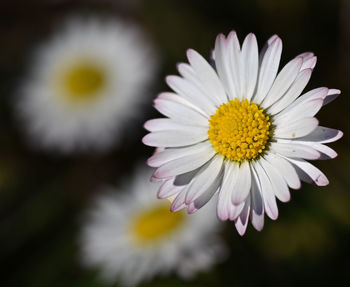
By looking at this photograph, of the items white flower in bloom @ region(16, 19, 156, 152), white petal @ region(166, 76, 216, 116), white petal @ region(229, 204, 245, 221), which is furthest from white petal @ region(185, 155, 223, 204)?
white flower in bloom @ region(16, 19, 156, 152)

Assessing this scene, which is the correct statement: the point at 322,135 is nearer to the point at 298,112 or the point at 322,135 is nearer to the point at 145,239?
the point at 298,112

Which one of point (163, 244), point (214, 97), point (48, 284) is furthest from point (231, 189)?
point (48, 284)

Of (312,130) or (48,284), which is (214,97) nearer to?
(312,130)

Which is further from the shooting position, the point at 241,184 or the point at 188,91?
the point at 188,91

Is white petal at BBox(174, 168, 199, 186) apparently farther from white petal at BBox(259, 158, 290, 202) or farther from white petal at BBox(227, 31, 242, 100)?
white petal at BBox(227, 31, 242, 100)

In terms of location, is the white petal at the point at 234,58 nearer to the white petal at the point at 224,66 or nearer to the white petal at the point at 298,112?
the white petal at the point at 224,66

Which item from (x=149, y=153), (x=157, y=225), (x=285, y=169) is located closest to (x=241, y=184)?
(x=285, y=169)
